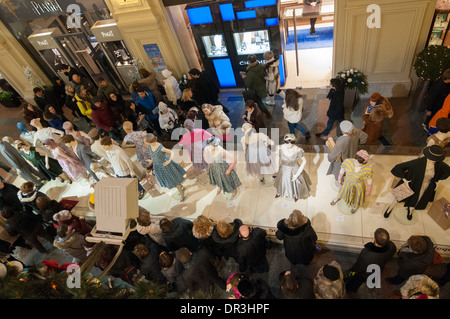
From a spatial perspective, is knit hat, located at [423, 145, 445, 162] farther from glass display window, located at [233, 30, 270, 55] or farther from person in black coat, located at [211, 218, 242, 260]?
glass display window, located at [233, 30, 270, 55]

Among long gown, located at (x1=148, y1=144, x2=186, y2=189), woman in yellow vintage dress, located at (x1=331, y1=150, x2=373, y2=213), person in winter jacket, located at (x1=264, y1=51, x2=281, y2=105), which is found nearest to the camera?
woman in yellow vintage dress, located at (x1=331, y1=150, x2=373, y2=213)

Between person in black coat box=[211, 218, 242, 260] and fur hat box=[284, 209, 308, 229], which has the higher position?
fur hat box=[284, 209, 308, 229]

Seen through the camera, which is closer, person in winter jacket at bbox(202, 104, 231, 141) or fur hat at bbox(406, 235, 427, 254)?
fur hat at bbox(406, 235, 427, 254)

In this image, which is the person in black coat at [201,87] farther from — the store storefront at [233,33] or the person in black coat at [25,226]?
the person in black coat at [25,226]

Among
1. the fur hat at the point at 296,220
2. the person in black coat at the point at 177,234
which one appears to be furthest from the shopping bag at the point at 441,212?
the person in black coat at the point at 177,234

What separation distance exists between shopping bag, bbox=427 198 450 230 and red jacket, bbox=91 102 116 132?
6.56m

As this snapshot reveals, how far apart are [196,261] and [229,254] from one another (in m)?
0.73

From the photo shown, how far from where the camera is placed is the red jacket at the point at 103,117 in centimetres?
702

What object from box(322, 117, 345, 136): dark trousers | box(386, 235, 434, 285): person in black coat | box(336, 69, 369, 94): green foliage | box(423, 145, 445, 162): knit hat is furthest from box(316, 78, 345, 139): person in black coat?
box(386, 235, 434, 285): person in black coat

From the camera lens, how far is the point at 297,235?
4.08m

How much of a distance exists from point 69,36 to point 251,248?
7.69 metres

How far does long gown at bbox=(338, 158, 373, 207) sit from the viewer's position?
4285mm

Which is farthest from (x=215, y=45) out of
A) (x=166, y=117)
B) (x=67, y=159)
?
(x=67, y=159)
